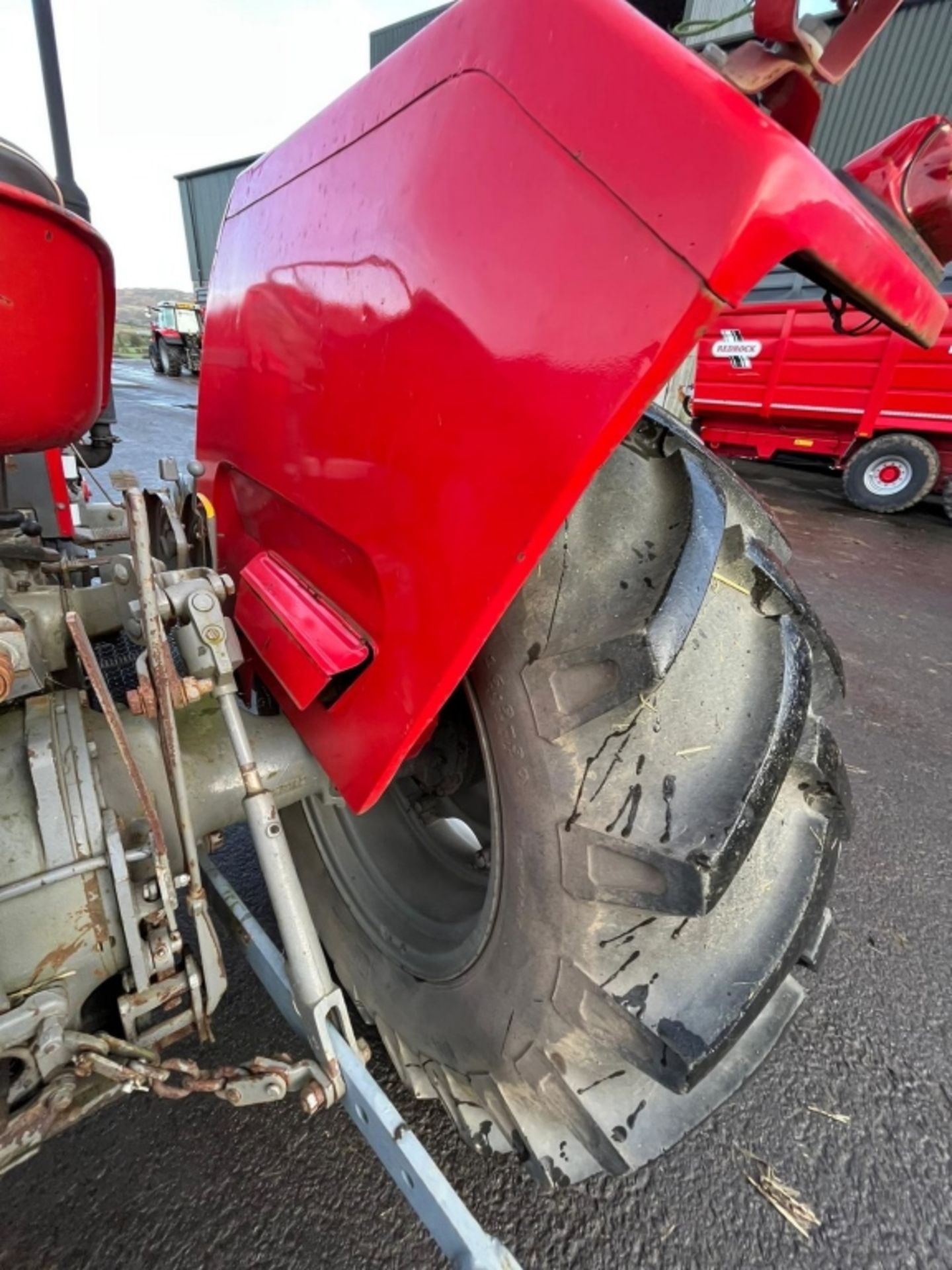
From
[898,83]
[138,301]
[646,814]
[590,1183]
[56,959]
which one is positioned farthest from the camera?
[138,301]

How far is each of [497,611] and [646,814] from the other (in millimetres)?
307

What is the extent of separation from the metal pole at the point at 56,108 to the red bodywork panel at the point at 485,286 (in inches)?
29.8

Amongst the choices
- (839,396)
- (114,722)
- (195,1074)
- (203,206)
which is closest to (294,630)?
(114,722)

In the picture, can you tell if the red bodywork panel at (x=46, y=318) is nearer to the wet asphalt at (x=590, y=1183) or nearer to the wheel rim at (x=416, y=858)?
the wheel rim at (x=416, y=858)

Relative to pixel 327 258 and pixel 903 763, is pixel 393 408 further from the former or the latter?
pixel 903 763

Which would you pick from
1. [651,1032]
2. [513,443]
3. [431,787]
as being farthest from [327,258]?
[651,1032]

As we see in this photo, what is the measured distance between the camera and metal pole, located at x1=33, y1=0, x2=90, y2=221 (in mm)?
Answer: 1288

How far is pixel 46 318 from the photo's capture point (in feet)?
3.01

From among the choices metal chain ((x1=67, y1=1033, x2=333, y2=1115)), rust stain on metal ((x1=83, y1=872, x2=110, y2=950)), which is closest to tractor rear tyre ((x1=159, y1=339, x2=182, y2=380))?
rust stain on metal ((x1=83, y1=872, x2=110, y2=950))

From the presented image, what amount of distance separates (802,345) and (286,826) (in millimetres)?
6617

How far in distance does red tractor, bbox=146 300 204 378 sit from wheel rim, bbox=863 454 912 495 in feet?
46.7

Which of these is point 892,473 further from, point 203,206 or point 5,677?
point 203,206

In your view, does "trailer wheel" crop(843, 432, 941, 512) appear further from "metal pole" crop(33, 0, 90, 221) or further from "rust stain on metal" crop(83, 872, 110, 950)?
"rust stain on metal" crop(83, 872, 110, 950)

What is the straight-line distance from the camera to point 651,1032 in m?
0.76
